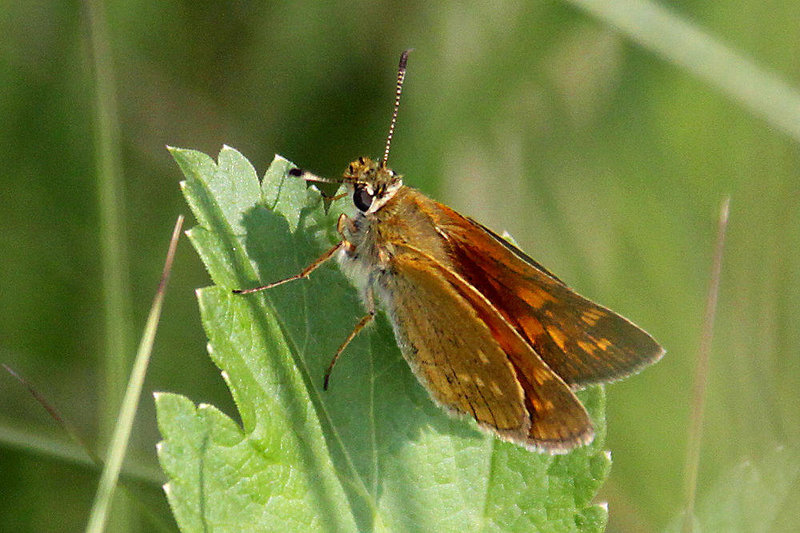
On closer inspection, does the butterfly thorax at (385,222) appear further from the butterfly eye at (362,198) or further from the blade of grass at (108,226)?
the blade of grass at (108,226)

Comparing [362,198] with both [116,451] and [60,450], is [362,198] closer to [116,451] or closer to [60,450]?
[116,451]

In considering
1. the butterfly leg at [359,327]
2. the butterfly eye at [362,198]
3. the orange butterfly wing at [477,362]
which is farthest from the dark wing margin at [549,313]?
the butterfly leg at [359,327]

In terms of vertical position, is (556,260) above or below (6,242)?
above

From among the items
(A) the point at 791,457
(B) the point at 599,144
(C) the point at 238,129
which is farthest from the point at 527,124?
(A) the point at 791,457

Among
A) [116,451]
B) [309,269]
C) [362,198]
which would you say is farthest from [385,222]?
[116,451]

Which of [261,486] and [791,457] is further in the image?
[791,457]

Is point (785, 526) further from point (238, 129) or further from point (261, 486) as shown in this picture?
point (238, 129)
